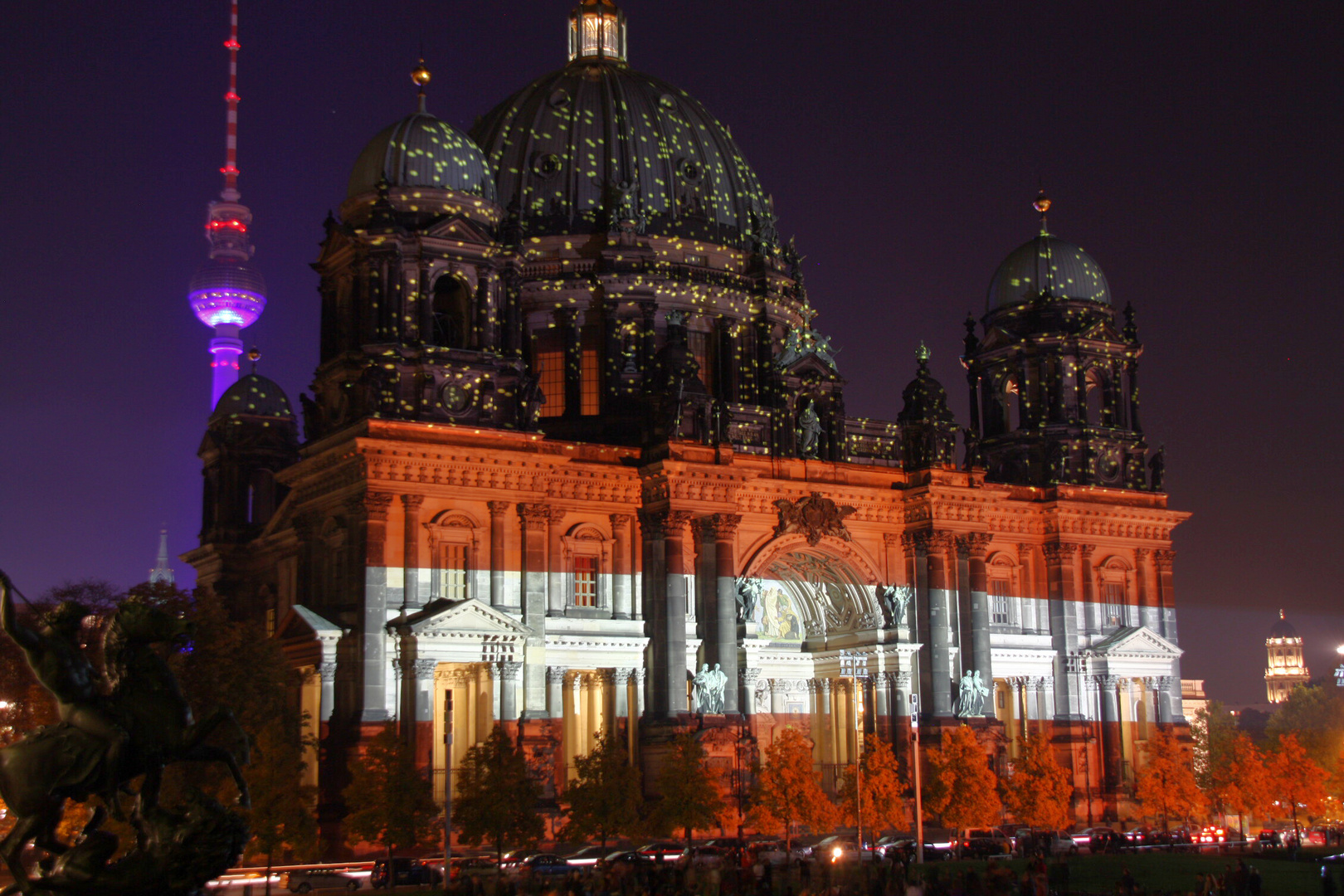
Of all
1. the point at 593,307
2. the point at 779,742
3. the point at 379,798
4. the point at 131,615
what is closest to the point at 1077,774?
the point at 779,742

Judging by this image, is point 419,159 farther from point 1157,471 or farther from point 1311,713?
point 1311,713

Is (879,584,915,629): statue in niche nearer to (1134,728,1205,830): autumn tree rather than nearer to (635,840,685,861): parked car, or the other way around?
(1134,728,1205,830): autumn tree

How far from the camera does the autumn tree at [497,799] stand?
59.7 meters

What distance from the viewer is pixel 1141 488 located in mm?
89625

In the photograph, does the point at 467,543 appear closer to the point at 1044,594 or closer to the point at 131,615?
the point at 1044,594

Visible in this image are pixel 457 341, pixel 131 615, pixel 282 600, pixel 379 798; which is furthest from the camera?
pixel 282 600

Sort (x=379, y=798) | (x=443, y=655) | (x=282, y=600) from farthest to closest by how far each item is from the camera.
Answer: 1. (x=282, y=600)
2. (x=443, y=655)
3. (x=379, y=798)

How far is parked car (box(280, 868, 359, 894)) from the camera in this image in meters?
55.4

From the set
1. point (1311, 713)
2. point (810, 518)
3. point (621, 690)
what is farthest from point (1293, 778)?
point (1311, 713)

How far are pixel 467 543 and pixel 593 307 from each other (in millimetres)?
20725

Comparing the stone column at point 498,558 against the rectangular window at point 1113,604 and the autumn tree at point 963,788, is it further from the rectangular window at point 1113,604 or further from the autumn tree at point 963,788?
the rectangular window at point 1113,604

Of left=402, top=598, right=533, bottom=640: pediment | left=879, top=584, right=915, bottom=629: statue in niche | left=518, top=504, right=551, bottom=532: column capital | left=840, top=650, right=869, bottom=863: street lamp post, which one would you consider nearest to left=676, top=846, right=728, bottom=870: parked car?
left=402, top=598, right=533, bottom=640: pediment

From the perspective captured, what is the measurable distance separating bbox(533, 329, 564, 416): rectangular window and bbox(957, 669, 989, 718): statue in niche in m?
23.7

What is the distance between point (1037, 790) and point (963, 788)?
4.06 m
